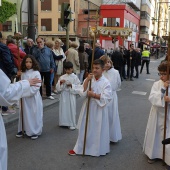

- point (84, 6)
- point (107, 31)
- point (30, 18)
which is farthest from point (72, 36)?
point (30, 18)

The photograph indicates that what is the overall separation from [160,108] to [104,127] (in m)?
0.99

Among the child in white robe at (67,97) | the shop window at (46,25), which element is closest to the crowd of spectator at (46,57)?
the child in white robe at (67,97)

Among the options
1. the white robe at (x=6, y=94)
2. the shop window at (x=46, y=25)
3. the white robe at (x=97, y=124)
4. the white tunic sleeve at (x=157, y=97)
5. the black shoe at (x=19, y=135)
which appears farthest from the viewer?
the shop window at (x=46, y=25)

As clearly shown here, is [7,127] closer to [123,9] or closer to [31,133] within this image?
[31,133]

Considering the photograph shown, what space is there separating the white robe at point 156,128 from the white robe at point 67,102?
229 centimetres

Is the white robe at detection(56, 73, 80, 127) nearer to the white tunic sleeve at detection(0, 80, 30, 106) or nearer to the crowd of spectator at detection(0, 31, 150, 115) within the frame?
the crowd of spectator at detection(0, 31, 150, 115)

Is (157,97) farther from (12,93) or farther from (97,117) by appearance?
(12,93)

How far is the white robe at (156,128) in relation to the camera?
14.3ft

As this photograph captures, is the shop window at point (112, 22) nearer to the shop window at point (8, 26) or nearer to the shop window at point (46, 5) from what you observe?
the shop window at point (46, 5)

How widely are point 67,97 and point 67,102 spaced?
118 mm

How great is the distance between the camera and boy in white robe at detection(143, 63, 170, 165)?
14.2 feet

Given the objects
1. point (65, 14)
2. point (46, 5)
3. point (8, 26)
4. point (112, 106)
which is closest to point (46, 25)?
point (46, 5)

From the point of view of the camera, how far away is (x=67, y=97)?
653cm

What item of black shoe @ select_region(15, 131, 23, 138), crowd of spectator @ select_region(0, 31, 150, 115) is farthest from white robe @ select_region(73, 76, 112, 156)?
crowd of spectator @ select_region(0, 31, 150, 115)
